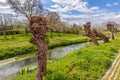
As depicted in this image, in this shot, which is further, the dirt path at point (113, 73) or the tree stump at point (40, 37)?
the dirt path at point (113, 73)

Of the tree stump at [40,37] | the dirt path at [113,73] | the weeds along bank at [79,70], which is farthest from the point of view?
the dirt path at [113,73]

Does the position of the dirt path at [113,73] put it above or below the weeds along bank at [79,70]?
below

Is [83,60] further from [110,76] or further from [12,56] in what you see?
[12,56]

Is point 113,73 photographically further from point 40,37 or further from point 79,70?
point 40,37

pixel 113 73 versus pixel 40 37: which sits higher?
pixel 40 37

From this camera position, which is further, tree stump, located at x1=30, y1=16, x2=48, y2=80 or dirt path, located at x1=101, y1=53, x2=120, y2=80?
dirt path, located at x1=101, y1=53, x2=120, y2=80

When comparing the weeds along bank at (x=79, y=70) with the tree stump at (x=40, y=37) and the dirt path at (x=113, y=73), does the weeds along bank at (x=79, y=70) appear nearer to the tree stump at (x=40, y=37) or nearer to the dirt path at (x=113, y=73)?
the dirt path at (x=113, y=73)

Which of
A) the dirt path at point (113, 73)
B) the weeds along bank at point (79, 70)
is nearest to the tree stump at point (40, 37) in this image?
the weeds along bank at point (79, 70)

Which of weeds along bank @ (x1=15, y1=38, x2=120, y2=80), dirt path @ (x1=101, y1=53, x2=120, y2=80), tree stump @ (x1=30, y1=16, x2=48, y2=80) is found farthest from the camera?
dirt path @ (x1=101, y1=53, x2=120, y2=80)

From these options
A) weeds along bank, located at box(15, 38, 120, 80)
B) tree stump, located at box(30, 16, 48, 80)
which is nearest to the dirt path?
weeds along bank, located at box(15, 38, 120, 80)

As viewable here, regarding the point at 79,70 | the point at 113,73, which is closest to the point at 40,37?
the point at 79,70

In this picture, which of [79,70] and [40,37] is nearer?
[40,37]

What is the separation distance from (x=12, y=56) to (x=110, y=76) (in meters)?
22.6

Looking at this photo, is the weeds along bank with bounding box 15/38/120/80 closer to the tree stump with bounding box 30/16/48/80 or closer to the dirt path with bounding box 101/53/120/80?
the dirt path with bounding box 101/53/120/80
